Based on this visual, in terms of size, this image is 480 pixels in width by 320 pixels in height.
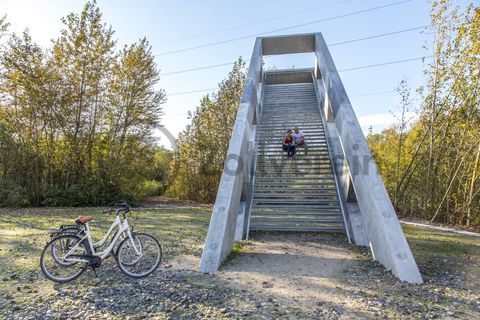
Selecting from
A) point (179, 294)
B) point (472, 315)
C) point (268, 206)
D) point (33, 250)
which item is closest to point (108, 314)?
point (179, 294)

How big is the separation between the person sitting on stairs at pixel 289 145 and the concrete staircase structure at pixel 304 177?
0.15m

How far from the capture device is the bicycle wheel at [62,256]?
140 inches

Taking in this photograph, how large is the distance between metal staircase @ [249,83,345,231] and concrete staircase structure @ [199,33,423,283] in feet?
0.07

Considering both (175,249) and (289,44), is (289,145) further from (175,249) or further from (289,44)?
(289,44)

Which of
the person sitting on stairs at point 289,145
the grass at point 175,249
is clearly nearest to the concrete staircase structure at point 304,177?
the person sitting on stairs at point 289,145

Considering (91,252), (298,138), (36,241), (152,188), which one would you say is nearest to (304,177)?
(298,138)

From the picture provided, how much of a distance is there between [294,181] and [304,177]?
0.85ft

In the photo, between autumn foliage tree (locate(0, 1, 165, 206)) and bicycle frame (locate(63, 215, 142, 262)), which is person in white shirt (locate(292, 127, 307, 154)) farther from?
autumn foliage tree (locate(0, 1, 165, 206))

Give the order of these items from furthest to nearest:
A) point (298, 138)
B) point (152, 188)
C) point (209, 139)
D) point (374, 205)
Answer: point (152, 188), point (209, 139), point (298, 138), point (374, 205)

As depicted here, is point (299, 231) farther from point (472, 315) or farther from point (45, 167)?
point (45, 167)

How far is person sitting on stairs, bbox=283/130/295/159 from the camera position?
7.68m

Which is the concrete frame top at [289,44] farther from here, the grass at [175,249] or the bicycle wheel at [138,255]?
the bicycle wheel at [138,255]

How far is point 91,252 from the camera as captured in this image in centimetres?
364

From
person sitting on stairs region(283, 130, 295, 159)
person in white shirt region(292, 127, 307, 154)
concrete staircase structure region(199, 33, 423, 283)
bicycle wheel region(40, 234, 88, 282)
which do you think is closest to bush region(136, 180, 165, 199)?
concrete staircase structure region(199, 33, 423, 283)
